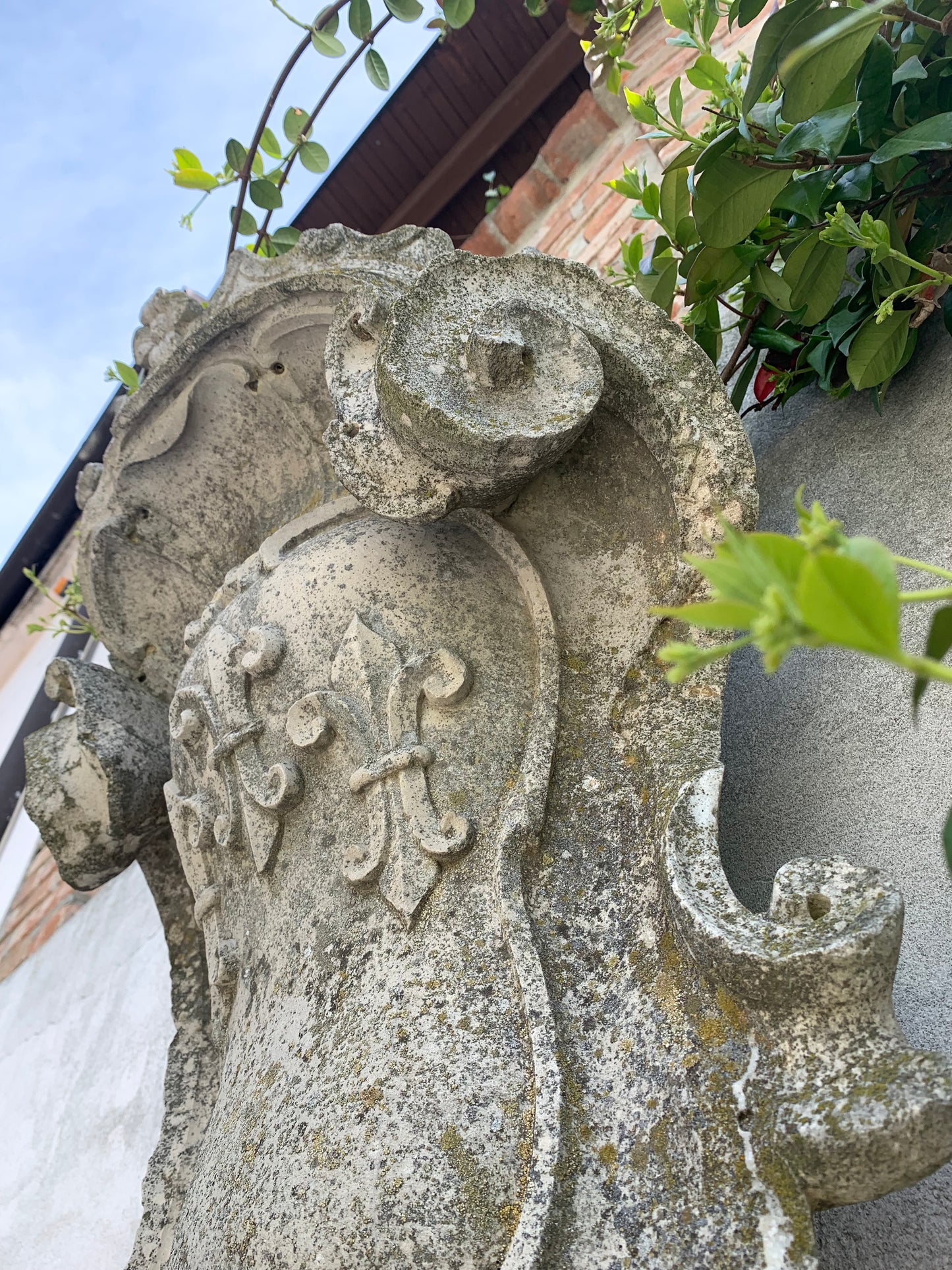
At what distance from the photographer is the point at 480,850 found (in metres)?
0.96

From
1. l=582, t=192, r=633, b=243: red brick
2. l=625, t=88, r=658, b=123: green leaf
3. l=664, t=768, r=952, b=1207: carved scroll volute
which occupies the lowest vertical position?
l=664, t=768, r=952, b=1207: carved scroll volute

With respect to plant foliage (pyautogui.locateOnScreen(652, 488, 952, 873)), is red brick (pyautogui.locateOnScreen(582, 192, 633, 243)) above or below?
above

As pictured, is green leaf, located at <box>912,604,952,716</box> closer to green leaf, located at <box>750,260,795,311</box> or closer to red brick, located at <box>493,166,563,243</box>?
green leaf, located at <box>750,260,795,311</box>

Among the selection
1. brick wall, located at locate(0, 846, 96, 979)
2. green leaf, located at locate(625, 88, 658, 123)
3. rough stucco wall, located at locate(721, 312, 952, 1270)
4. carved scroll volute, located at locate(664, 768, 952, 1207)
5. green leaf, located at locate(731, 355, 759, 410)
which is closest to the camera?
carved scroll volute, located at locate(664, 768, 952, 1207)

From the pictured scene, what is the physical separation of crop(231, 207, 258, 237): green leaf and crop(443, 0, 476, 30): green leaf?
1.62ft

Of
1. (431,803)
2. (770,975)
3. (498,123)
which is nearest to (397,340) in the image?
(431,803)

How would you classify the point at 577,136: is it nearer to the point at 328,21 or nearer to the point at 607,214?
the point at 607,214

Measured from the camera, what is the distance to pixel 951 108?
3.68 ft

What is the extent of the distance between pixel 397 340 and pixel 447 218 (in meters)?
2.34

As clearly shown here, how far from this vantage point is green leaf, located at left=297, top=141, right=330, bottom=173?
5.83 feet

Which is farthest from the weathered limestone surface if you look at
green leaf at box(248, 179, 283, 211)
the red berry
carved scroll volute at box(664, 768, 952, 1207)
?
green leaf at box(248, 179, 283, 211)

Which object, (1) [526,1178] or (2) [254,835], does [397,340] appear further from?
(1) [526,1178]

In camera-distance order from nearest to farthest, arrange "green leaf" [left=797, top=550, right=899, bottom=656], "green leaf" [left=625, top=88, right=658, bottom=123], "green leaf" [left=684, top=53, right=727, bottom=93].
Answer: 1. "green leaf" [left=797, top=550, right=899, bottom=656]
2. "green leaf" [left=684, top=53, right=727, bottom=93]
3. "green leaf" [left=625, top=88, right=658, bottom=123]

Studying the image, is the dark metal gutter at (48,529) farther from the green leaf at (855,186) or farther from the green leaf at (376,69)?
the green leaf at (855,186)
